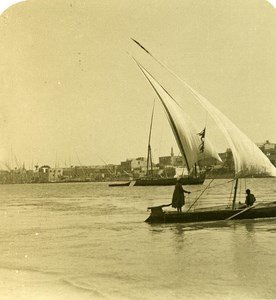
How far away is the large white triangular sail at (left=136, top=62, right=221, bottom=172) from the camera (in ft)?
17.1

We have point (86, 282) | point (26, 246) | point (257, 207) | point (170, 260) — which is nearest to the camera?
point (86, 282)

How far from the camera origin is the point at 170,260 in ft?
18.0

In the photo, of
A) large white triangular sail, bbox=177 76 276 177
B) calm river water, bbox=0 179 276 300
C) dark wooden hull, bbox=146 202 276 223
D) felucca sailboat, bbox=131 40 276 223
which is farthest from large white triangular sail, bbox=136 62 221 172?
calm river water, bbox=0 179 276 300

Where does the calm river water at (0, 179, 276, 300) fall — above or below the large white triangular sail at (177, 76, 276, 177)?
below

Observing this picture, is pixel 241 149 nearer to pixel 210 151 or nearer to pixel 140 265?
pixel 210 151

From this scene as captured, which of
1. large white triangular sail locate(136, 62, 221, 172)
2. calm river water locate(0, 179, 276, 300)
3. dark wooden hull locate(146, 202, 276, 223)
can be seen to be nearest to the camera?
calm river water locate(0, 179, 276, 300)

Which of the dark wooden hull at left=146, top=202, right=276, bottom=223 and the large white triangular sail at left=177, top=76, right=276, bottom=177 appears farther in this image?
the dark wooden hull at left=146, top=202, right=276, bottom=223

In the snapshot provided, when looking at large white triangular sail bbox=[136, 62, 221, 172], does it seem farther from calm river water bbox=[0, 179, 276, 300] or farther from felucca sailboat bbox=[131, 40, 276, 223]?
calm river water bbox=[0, 179, 276, 300]

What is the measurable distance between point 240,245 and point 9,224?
9.26ft

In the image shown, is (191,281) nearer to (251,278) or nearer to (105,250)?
(251,278)

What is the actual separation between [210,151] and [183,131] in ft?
2.93

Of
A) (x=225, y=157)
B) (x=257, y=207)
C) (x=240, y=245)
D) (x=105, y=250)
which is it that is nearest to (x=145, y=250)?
(x=105, y=250)

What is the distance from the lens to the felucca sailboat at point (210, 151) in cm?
528

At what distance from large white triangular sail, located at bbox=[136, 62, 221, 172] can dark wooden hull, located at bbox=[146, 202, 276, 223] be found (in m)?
0.67
